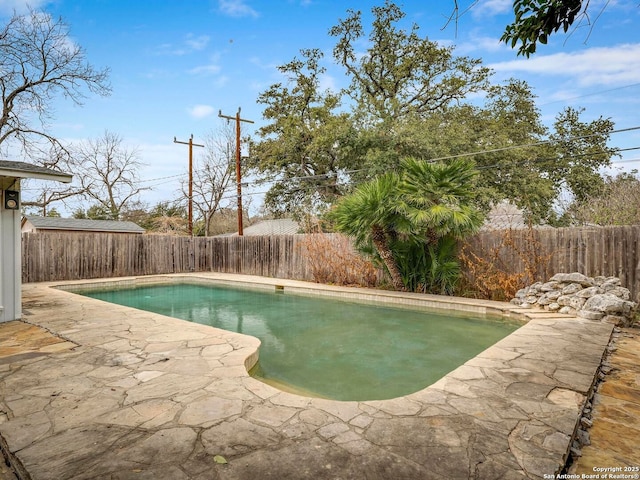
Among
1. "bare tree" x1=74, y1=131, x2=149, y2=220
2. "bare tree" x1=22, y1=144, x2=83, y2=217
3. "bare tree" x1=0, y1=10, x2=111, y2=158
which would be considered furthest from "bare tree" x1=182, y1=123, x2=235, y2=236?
"bare tree" x1=0, y1=10, x2=111, y2=158

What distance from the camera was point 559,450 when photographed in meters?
1.62

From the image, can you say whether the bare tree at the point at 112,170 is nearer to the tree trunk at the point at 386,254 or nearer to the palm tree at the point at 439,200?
the tree trunk at the point at 386,254

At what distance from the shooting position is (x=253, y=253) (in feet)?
38.4

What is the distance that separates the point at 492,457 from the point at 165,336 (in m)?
3.22

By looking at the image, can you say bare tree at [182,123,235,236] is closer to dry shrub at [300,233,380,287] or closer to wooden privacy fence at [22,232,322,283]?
wooden privacy fence at [22,232,322,283]

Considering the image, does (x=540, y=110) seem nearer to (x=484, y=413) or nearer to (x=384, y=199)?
(x=384, y=199)

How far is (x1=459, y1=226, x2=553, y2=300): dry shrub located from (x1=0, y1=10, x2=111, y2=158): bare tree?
12.5m

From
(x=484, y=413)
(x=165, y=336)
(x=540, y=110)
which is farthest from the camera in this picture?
(x=540, y=110)

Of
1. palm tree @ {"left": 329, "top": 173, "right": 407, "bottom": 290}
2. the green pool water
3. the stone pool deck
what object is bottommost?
the green pool water

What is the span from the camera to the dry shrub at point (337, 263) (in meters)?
8.52

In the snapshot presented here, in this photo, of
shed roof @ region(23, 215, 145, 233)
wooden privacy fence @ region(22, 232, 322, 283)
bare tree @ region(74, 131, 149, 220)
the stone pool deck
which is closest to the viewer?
the stone pool deck

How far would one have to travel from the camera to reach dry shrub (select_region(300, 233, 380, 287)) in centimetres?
852

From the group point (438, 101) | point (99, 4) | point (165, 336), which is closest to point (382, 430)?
point (165, 336)

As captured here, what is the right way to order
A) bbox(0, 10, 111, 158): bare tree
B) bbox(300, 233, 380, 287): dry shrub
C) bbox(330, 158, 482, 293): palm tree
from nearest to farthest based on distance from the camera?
bbox(330, 158, 482, 293): palm tree
bbox(300, 233, 380, 287): dry shrub
bbox(0, 10, 111, 158): bare tree
